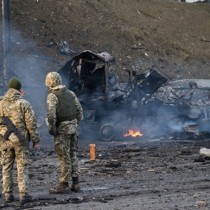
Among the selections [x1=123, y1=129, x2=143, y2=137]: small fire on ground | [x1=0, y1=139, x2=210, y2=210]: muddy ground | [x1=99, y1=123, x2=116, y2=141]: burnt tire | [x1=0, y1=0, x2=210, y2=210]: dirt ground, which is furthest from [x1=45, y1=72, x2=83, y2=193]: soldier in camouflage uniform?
[x1=123, y1=129, x2=143, y2=137]: small fire on ground

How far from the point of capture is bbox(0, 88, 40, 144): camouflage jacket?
11.4 meters

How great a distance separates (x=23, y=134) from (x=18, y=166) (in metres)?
0.52

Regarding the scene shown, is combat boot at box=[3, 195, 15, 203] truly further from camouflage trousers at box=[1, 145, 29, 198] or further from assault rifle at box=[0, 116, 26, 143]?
assault rifle at box=[0, 116, 26, 143]

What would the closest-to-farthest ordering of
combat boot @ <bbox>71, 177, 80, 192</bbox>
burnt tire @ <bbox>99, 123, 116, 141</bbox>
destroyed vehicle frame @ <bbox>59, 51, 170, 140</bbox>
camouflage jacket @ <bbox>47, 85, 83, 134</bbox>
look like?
camouflage jacket @ <bbox>47, 85, 83, 134</bbox> < combat boot @ <bbox>71, 177, 80, 192</bbox> < burnt tire @ <bbox>99, 123, 116, 141</bbox> < destroyed vehicle frame @ <bbox>59, 51, 170, 140</bbox>

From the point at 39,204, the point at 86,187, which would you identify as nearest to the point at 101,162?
the point at 86,187

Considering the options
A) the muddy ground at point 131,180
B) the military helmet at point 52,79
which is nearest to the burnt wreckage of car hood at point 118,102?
the muddy ground at point 131,180

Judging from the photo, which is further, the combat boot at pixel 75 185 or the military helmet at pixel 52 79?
the combat boot at pixel 75 185

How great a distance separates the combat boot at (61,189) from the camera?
12.4 metres

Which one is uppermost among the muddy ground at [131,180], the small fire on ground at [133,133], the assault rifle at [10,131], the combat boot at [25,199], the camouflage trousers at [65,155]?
the assault rifle at [10,131]

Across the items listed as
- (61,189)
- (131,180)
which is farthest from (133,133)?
(61,189)

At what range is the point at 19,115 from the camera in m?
11.5

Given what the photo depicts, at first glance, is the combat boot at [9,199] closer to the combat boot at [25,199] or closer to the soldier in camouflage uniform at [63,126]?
the combat boot at [25,199]

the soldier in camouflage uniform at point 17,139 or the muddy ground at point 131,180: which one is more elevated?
the soldier in camouflage uniform at point 17,139

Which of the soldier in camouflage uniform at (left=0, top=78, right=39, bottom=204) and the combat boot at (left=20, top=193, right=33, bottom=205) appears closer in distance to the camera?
the combat boot at (left=20, top=193, right=33, bottom=205)
